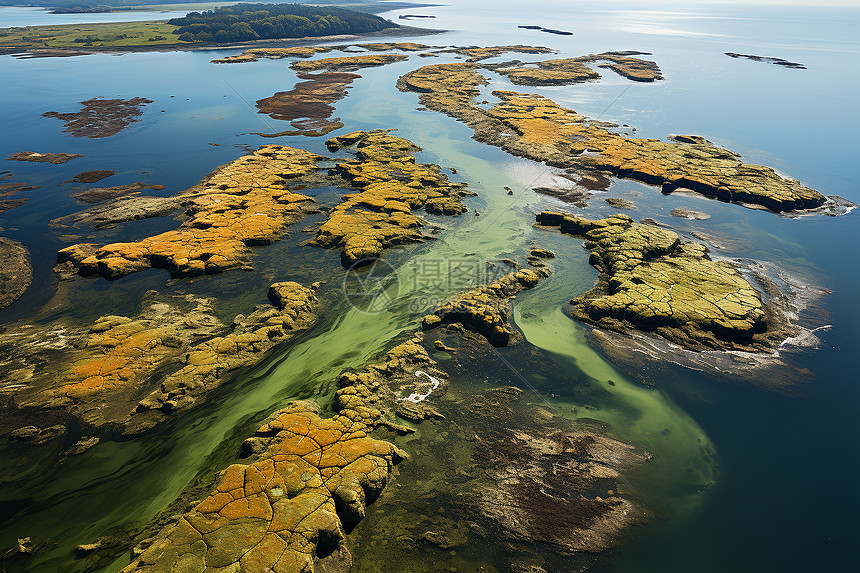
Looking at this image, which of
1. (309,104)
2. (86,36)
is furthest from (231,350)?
(86,36)

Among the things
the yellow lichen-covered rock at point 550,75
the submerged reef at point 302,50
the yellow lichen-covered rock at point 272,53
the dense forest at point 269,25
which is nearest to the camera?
the yellow lichen-covered rock at point 550,75

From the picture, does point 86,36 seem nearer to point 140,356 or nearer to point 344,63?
point 344,63

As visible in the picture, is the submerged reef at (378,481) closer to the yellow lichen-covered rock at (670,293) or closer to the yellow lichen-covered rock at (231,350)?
the yellow lichen-covered rock at (231,350)

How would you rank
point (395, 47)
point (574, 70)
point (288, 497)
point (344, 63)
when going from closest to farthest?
1. point (288, 497)
2. point (574, 70)
3. point (344, 63)
4. point (395, 47)

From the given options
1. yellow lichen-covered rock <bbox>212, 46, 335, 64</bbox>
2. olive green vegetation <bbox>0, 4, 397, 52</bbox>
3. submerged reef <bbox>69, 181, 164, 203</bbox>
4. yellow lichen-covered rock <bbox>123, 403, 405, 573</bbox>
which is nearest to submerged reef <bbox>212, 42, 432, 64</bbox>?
yellow lichen-covered rock <bbox>212, 46, 335, 64</bbox>

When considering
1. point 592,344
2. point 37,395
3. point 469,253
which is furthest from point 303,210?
point 592,344

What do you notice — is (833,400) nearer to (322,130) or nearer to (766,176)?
(766,176)

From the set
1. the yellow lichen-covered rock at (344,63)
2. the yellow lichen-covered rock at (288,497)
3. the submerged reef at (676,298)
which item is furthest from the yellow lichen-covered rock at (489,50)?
the yellow lichen-covered rock at (288,497)

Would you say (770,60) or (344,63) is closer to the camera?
(344,63)
